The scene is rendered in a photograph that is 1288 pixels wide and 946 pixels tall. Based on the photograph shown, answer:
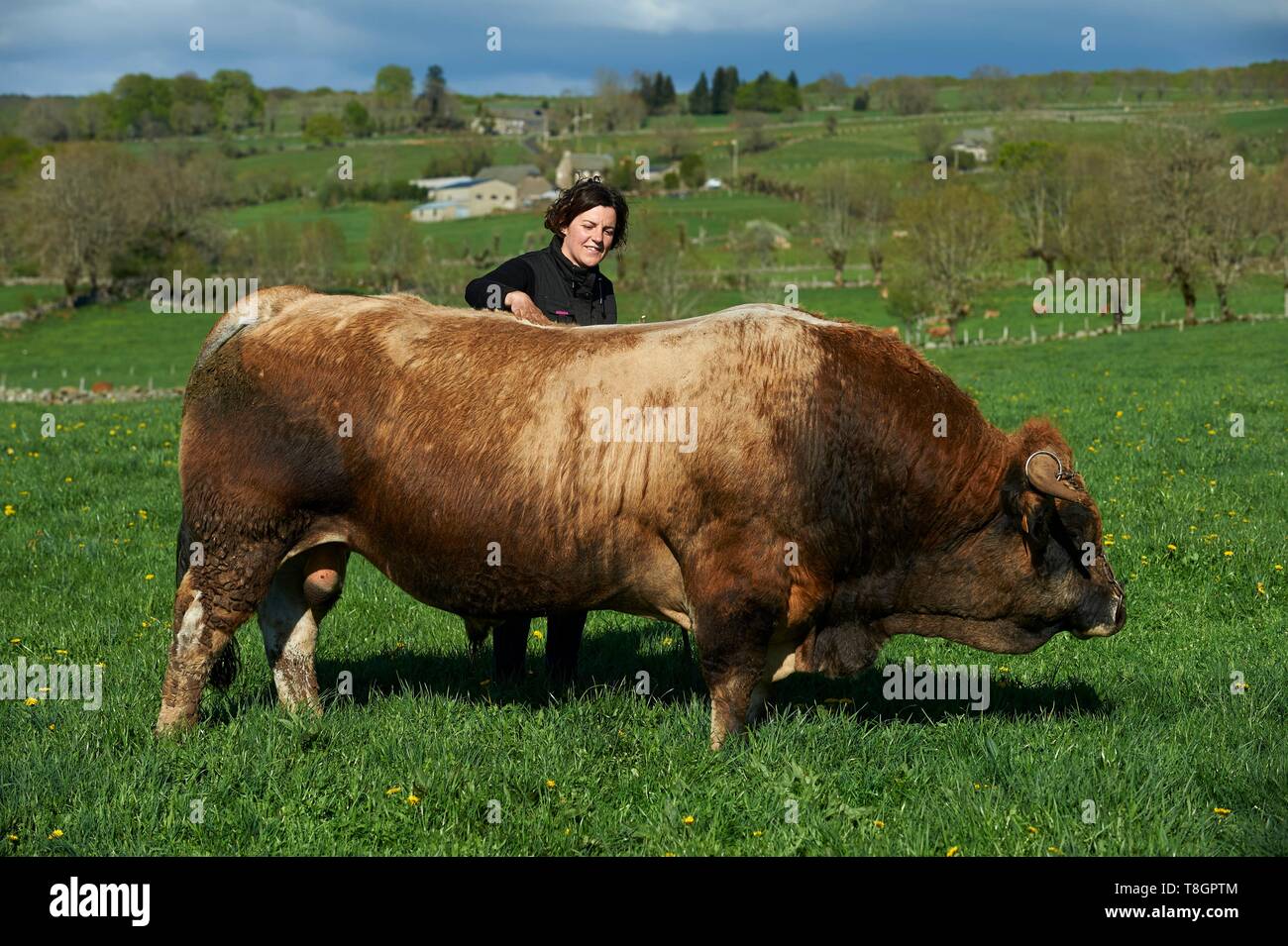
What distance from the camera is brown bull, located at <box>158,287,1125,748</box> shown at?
5758 mm

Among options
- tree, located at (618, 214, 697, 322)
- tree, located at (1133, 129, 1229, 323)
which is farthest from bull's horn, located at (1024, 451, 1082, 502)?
tree, located at (618, 214, 697, 322)

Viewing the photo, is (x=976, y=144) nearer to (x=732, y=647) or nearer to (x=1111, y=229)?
(x=1111, y=229)

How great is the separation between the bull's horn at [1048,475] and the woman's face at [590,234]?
10.1 ft

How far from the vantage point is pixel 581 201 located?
24.2 ft

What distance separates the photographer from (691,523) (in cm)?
576

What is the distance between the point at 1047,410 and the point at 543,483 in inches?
626

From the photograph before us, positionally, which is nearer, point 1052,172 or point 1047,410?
point 1047,410

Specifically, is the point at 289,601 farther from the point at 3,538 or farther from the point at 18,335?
the point at 18,335

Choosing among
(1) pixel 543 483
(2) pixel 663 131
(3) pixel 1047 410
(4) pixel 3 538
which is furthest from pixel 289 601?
(2) pixel 663 131

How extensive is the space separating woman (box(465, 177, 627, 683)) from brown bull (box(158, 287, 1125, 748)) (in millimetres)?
1093

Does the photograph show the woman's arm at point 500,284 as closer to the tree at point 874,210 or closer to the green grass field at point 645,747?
the green grass field at point 645,747

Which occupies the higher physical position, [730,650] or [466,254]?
[466,254]

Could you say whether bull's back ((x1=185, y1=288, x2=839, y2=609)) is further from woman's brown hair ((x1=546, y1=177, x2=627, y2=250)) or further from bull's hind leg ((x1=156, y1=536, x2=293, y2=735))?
woman's brown hair ((x1=546, y1=177, x2=627, y2=250))

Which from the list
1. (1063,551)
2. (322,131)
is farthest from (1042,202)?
(322,131)
